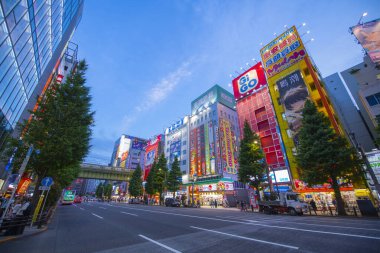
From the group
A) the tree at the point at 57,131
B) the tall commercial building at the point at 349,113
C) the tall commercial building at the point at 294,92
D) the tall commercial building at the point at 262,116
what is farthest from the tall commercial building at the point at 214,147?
the tree at the point at 57,131

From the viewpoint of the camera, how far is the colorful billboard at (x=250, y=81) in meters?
46.2

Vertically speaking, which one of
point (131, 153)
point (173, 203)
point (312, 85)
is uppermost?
point (131, 153)

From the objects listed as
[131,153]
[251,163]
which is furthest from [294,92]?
[131,153]

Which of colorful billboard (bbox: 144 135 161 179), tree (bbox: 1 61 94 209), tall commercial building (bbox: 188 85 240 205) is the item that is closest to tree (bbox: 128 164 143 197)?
tall commercial building (bbox: 188 85 240 205)

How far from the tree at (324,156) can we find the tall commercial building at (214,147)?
2538 cm

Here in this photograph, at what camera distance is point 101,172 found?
50625 mm

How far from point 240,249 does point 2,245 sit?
845cm

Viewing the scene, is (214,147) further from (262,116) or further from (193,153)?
→ (262,116)

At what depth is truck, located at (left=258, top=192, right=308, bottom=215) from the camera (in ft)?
57.0

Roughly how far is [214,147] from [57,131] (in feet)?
149

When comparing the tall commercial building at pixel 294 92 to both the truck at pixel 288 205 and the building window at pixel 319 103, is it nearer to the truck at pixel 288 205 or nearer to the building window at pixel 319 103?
the building window at pixel 319 103

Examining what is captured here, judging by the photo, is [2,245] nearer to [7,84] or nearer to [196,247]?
[196,247]

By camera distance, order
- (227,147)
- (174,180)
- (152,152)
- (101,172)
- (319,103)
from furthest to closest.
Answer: (152,152) < (227,147) < (101,172) < (174,180) < (319,103)

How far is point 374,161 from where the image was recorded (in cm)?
2817
